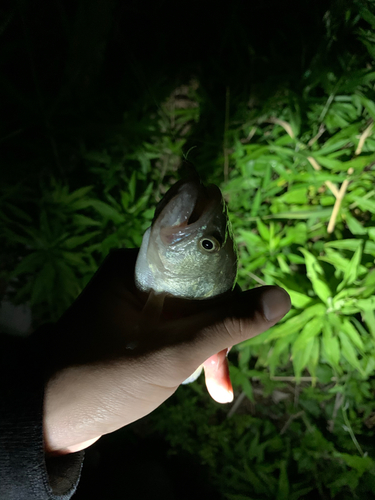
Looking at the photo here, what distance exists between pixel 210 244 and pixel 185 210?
20 centimetres

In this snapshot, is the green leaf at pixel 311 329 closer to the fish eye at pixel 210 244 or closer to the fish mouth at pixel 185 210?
the fish eye at pixel 210 244

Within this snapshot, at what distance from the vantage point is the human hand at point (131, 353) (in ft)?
4.62

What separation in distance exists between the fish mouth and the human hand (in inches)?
16.9

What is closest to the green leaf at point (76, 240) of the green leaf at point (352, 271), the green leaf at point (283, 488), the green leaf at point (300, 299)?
the green leaf at point (300, 299)

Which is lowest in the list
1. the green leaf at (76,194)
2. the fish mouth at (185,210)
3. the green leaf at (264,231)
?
the green leaf at (264,231)

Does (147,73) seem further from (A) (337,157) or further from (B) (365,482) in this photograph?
(B) (365,482)

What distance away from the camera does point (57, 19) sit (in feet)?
11.4

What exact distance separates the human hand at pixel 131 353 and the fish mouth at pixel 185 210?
1.41 ft

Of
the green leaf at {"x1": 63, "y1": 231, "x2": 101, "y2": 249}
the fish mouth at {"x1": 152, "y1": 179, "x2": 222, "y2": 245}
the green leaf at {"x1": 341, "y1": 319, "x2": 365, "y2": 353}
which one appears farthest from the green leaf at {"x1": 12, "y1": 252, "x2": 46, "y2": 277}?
the green leaf at {"x1": 341, "y1": 319, "x2": 365, "y2": 353}

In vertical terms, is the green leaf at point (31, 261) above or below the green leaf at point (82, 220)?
below

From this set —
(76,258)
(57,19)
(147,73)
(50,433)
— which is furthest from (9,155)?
(50,433)

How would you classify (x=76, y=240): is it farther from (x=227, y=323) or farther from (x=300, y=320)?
(x=300, y=320)

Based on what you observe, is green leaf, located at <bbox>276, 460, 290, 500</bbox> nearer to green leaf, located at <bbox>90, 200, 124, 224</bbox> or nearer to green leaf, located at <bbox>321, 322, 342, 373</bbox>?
green leaf, located at <bbox>321, 322, 342, 373</bbox>

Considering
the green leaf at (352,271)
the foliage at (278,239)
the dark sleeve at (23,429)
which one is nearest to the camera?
the dark sleeve at (23,429)
